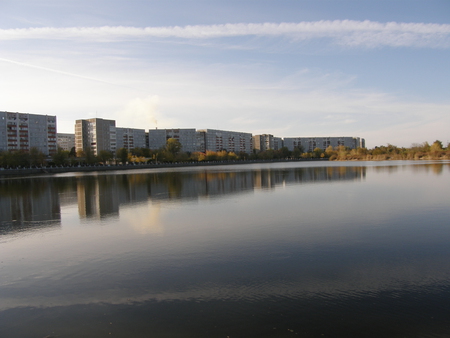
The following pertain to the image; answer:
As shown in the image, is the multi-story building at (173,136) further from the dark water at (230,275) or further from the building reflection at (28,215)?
the dark water at (230,275)

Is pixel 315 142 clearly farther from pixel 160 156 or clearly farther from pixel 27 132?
pixel 27 132

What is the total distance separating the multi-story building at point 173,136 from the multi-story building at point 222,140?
15.0 feet

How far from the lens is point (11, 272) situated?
703cm

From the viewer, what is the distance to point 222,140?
5851 inches

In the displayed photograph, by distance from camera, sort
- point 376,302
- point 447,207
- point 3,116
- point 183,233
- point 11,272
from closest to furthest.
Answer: point 376,302, point 11,272, point 183,233, point 447,207, point 3,116

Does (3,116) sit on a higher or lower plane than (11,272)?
higher

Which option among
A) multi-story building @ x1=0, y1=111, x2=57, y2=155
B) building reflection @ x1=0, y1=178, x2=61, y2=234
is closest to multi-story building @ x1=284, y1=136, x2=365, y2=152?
multi-story building @ x1=0, y1=111, x2=57, y2=155

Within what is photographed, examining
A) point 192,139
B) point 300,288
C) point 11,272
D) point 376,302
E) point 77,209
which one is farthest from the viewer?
point 192,139

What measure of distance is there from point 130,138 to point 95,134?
16.3 m

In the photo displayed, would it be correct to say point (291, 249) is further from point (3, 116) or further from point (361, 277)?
point (3, 116)

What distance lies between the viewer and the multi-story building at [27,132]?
79125 mm

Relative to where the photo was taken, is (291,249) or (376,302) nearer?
(376,302)

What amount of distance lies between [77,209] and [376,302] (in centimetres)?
1307

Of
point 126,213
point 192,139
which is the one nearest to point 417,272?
point 126,213
